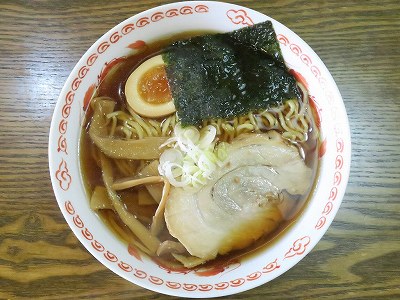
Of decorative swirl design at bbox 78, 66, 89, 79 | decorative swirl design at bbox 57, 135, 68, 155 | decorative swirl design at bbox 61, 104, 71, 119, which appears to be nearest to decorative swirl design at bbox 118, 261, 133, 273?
decorative swirl design at bbox 57, 135, 68, 155

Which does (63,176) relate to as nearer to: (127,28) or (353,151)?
(127,28)

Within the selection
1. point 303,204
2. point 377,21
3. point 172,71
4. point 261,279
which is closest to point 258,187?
point 303,204

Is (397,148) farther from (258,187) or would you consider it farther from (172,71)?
(172,71)

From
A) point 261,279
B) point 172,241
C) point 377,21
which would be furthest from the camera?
point 377,21

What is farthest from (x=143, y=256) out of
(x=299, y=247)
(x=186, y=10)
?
(x=186, y=10)

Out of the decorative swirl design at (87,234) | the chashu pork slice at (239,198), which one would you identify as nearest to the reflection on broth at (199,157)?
the chashu pork slice at (239,198)

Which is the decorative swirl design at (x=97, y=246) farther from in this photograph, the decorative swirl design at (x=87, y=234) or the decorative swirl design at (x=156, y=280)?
the decorative swirl design at (x=156, y=280)
